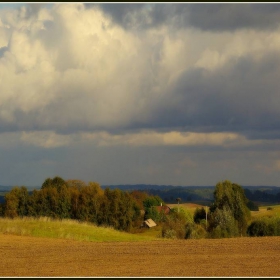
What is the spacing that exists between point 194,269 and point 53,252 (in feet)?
24.0

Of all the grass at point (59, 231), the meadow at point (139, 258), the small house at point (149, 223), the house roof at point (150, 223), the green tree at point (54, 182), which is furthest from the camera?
the house roof at point (150, 223)

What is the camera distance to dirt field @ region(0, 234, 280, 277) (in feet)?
60.6

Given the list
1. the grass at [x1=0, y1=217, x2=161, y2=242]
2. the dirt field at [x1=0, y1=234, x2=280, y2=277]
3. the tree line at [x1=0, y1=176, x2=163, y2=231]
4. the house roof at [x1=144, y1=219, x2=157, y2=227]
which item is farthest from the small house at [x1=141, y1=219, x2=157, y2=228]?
the dirt field at [x1=0, y1=234, x2=280, y2=277]

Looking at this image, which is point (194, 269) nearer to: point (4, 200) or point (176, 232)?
point (176, 232)

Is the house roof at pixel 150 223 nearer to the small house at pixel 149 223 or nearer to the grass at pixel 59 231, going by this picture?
the small house at pixel 149 223

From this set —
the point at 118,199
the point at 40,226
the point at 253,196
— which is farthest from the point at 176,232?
the point at 253,196

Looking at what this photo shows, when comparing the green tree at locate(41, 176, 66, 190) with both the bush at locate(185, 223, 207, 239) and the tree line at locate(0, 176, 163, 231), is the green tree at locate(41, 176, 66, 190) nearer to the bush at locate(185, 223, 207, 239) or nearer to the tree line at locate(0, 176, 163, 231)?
the tree line at locate(0, 176, 163, 231)

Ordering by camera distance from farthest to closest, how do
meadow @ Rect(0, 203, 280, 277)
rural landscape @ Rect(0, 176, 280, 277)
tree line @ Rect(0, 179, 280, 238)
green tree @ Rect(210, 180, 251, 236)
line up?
green tree @ Rect(210, 180, 251, 236)
tree line @ Rect(0, 179, 280, 238)
rural landscape @ Rect(0, 176, 280, 277)
meadow @ Rect(0, 203, 280, 277)

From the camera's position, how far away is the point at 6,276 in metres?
18.0

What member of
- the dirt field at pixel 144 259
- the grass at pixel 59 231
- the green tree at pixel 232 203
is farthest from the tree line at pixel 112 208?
the dirt field at pixel 144 259

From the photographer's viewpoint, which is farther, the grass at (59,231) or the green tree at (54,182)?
the green tree at (54,182)

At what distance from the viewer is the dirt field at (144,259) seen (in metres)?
18.5

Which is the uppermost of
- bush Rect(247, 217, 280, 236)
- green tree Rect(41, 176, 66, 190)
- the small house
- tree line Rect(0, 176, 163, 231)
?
green tree Rect(41, 176, 66, 190)

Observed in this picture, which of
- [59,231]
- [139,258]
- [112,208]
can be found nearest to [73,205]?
[112,208]
